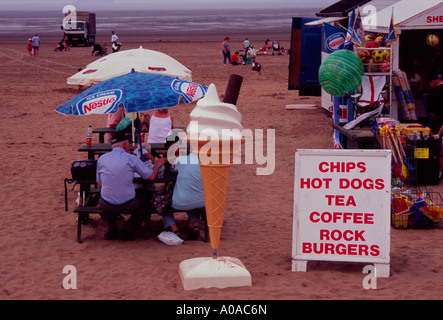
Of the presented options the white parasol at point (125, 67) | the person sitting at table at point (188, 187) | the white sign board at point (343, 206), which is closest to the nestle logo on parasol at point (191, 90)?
the person sitting at table at point (188, 187)

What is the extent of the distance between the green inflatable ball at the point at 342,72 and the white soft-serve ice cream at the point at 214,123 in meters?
5.23

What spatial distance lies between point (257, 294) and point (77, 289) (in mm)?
1755

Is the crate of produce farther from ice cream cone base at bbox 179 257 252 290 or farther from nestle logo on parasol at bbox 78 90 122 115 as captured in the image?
nestle logo on parasol at bbox 78 90 122 115

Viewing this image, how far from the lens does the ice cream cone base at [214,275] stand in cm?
638

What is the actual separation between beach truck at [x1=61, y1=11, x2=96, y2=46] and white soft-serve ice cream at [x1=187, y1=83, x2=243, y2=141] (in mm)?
A: 44387

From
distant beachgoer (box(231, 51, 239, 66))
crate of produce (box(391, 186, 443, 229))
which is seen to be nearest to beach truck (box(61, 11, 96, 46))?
distant beachgoer (box(231, 51, 239, 66))

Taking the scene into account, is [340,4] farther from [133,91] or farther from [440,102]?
[133,91]

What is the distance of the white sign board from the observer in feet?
22.0

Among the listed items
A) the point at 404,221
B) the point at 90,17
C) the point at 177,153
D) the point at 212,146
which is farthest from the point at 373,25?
the point at 90,17

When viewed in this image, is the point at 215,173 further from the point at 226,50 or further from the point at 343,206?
the point at 226,50

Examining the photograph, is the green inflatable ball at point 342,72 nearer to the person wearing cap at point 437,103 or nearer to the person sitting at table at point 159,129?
the person wearing cap at point 437,103

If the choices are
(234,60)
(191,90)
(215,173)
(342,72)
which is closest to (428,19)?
(342,72)

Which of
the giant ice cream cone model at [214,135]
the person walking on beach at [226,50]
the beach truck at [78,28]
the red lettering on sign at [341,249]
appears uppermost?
the beach truck at [78,28]

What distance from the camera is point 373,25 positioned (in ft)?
44.2
